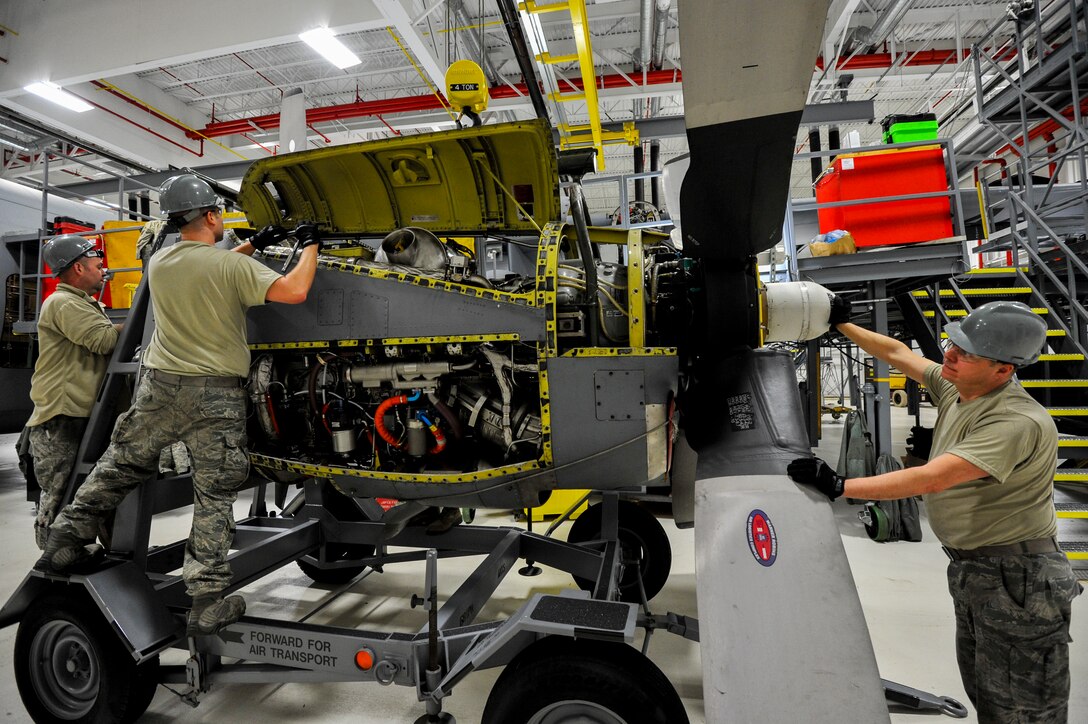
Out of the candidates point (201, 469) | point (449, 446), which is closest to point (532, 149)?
point (449, 446)

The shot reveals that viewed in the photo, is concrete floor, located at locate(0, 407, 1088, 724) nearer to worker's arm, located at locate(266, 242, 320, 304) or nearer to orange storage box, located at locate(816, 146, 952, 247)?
worker's arm, located at locate(266, 242, 320, 304)

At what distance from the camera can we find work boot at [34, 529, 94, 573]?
8.57ft

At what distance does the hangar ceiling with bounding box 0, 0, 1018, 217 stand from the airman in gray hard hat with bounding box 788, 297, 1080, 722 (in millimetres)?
5080

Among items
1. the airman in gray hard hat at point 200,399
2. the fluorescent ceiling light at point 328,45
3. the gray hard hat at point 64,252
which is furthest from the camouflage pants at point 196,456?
the fluorescent ceiling light at point 328,45

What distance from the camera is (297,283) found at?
2.46 metres

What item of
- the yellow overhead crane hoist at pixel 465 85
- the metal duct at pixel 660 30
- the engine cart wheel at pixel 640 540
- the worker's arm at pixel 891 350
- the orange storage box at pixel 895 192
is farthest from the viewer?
the metal duct at pixel 660 30

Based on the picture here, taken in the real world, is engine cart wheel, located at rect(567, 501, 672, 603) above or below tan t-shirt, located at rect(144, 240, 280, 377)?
below

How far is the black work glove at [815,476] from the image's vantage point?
6.50 feet

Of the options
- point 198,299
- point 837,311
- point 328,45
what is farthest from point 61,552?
point 328,45

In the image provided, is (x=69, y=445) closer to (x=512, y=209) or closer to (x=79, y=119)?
(x=512, y=209)

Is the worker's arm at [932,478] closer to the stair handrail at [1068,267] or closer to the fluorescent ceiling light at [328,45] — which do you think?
the stair handrail at [1068,267]

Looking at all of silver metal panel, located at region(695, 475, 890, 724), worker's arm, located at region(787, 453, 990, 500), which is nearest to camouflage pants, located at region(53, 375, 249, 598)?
silver metal panel, located at region(695, 475, 890, 724)

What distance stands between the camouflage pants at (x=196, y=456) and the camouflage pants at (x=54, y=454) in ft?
1.92

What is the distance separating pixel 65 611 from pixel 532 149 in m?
3.22
